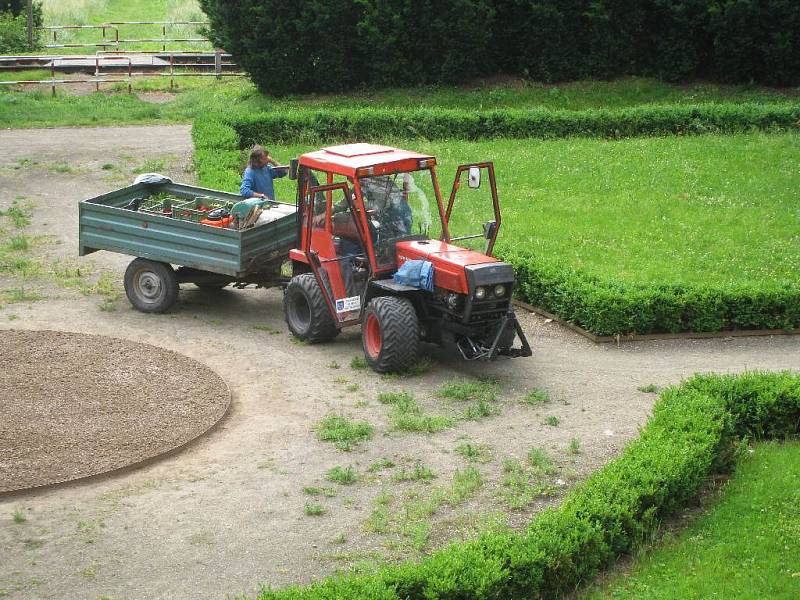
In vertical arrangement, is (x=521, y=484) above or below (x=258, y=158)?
below

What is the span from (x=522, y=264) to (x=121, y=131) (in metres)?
16.2

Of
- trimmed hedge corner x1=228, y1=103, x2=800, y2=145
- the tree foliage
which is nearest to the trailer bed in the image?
trimmed hedge corner x1=228, y1=103, x2=800, y2=145

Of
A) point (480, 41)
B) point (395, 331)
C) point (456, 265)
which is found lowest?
point (395, 331)

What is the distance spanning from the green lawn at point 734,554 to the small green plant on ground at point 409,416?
113 inches

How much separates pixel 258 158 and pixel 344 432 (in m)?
6.18

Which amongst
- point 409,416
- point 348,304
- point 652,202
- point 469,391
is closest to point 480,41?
point 652,202

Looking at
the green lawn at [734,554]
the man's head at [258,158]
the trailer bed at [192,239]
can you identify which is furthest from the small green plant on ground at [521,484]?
the man's head at [258,158]

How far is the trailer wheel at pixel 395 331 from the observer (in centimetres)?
1241

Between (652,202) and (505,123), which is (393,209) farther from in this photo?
(505,123)

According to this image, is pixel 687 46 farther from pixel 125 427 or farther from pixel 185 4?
pixel 185 4

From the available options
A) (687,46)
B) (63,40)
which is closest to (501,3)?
(687,46)

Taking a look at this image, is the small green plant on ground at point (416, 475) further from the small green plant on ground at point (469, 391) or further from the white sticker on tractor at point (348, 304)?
the white sticker on tractor at point (348, 304)

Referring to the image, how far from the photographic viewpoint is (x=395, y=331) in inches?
488

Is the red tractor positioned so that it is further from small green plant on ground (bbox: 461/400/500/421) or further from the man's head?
the man's head
